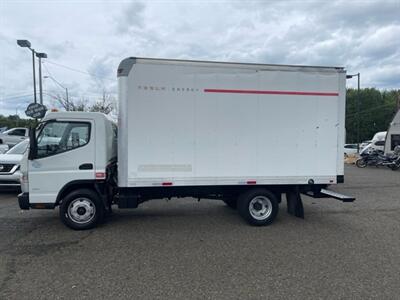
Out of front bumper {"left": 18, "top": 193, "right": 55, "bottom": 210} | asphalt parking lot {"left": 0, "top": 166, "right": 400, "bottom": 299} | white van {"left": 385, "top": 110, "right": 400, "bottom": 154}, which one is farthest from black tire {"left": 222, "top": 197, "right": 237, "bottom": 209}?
white van {"left": 385, "top": 110, "right": 400, "bottom": 154}

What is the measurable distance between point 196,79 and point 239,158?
5.66 feet

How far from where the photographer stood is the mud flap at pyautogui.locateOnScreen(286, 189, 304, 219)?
22.1 ft

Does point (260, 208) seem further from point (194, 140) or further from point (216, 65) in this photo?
point (216, 65)

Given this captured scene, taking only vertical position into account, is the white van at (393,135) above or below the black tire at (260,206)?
above

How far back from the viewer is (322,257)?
4809mm

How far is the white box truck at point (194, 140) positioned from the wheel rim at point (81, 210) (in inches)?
0.7

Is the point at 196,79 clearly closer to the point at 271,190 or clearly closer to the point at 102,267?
the point at 271,190

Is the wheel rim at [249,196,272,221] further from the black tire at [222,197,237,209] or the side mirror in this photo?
the side mirror

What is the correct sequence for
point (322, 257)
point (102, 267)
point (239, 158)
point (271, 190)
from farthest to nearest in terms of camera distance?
1. point (271, 190)
2. point (239, 158)
3. point (322, 257)
4. point (102, 267)

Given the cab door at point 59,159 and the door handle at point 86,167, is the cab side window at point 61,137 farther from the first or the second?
the door handle at point 86,167

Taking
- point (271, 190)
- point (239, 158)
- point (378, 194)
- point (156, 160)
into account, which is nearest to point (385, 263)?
point (271, 190)

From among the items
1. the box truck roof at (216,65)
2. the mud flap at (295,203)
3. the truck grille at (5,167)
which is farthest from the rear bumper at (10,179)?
the mud flap at (295,203)

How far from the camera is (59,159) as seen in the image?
19.4 ft

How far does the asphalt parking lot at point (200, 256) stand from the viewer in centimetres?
381
